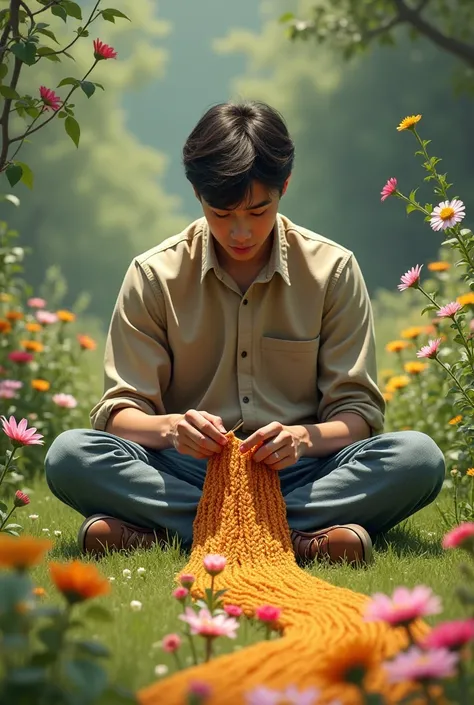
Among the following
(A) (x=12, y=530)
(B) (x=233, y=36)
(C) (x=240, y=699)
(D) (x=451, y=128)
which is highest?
(B) (x=233, y=36)

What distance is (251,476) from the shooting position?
2686 mm

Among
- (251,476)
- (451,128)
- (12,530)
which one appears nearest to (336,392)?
(251,476)

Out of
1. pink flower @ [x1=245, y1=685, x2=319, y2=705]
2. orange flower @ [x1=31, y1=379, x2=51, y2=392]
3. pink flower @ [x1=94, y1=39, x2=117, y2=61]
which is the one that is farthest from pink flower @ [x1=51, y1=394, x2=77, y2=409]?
pink flower @ [x1=245, y1=685, x2=319, y2=705]

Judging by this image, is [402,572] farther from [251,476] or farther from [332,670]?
[332,670]

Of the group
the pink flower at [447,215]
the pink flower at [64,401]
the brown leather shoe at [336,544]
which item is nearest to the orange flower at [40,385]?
the pink flower at [64,401]

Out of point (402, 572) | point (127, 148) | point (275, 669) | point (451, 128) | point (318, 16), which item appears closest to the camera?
point (275, 669)

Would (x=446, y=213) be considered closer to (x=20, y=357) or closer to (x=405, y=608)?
(x=405, y=608)

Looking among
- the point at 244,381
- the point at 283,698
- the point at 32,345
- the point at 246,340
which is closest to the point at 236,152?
the point at 246,340

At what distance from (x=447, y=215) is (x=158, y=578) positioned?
47.3 inches

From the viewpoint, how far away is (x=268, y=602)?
2162 mm

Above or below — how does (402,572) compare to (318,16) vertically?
below

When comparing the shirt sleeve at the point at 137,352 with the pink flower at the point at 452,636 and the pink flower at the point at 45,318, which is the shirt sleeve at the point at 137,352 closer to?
the pink flower at the point at 45,318

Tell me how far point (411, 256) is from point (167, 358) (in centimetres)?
1211

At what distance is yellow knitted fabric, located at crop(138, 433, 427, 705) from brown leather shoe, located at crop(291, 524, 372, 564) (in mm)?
134
